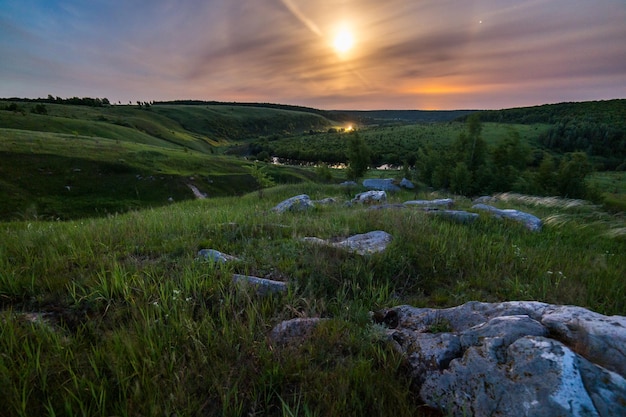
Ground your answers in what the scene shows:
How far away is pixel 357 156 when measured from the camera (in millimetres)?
Result: 54281

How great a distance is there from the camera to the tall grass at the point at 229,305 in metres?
2.11

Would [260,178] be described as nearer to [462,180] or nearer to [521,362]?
[521,362]

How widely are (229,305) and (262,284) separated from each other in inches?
26.3

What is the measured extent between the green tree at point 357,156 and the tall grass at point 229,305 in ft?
160

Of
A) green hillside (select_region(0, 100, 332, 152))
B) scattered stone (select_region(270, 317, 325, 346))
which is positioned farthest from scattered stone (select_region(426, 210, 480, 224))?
green hillside (select_region(0, 100, 332, 152))

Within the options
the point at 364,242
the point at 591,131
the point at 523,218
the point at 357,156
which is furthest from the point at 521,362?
the point at 591,131

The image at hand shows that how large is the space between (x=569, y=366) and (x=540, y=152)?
122m

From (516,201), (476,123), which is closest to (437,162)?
(476,123)

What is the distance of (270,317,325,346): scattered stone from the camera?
2.71 meters

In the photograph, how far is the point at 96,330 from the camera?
9.10 ft

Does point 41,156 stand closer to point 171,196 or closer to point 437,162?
point 171,196

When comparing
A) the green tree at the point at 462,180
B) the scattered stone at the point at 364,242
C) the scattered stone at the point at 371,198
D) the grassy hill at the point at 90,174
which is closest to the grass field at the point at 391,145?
the grassy hill at the point at 90,174

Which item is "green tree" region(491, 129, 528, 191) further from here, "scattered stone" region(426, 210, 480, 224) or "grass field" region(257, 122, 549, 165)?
"grass field" region(257, 122, 549, 165)

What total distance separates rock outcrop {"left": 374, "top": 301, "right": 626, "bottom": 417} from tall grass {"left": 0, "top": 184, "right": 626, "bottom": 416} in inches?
10.1
